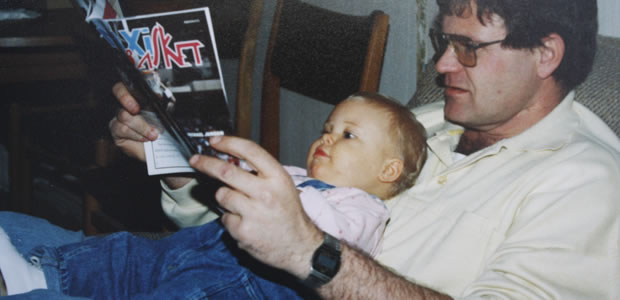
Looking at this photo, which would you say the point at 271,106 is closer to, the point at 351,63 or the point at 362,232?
the point at 351,63

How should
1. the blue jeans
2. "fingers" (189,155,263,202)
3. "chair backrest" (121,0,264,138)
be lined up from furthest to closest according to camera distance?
"chair backrest" (121,0,264,138)
the blue jeans
"fingers" (189,155,263,202)

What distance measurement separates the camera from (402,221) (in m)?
0.92

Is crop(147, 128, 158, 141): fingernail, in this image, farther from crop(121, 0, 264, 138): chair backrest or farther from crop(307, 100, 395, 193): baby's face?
crop(121, 0, 264, 138): chair backrest

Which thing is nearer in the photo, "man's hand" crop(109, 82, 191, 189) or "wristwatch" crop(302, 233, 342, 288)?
"wristwatch" crop(302, 233, 342, 288)

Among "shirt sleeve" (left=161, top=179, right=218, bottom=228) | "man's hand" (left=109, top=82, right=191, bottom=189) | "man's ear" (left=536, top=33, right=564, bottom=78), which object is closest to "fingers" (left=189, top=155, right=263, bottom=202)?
"man's hand" (left=109, top=82, right=191, bottom=189)

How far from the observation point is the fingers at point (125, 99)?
3.08 ft

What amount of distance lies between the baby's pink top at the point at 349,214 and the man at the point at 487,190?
0.06 meters

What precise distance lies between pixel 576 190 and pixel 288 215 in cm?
42

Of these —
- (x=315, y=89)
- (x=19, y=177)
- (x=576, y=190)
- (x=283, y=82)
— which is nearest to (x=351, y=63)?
(x=315, y=89)

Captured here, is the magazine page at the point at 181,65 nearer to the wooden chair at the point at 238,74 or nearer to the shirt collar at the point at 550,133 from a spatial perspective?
the shirt collar at the point at 550,133

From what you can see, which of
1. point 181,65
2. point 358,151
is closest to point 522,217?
point 358,151

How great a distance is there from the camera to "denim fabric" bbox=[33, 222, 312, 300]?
2.52ft

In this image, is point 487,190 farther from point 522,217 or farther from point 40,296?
point 40,296

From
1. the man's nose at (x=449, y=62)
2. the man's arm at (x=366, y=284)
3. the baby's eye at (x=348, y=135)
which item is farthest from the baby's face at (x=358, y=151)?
the man's arm at (x=366, y=284)
